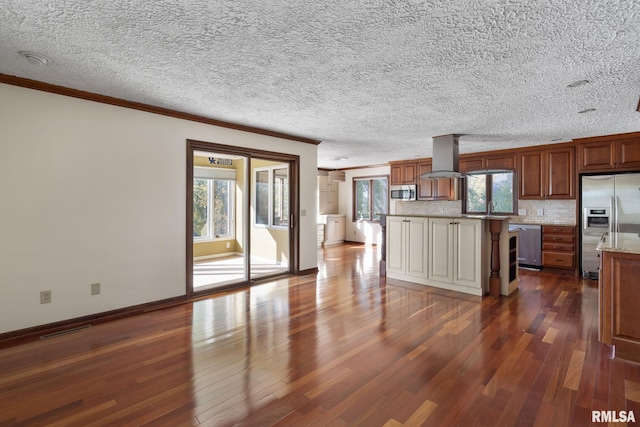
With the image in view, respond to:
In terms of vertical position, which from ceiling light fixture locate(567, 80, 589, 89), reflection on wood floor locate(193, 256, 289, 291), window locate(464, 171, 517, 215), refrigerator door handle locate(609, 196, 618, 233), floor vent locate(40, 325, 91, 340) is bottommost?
floor vent locate(40, 325, 91, 340)

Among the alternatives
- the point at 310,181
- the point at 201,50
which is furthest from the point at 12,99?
the point at 310,181

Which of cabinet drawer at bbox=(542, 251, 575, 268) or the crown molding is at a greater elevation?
the crown molding

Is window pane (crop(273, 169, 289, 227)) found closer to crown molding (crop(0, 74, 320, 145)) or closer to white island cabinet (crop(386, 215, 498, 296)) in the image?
crown molding (crop(0, 74, 320, 145))

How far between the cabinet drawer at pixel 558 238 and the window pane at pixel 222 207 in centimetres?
643

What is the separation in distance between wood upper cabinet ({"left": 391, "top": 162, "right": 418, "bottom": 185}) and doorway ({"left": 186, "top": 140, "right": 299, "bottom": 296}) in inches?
147

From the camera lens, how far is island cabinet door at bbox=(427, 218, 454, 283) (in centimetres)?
465

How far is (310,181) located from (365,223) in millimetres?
4413

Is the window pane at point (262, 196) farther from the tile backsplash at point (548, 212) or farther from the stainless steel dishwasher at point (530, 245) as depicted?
the tile backsplash at point (548, 212)

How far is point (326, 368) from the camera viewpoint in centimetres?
244

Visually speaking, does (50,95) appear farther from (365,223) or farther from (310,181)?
(365,223)

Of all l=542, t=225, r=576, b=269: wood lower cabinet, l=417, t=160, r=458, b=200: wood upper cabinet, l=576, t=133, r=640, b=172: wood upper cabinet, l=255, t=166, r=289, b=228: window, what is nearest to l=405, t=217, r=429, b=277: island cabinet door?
l=255, t=166, r=289, b=228: window

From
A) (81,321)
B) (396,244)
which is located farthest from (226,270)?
(396,244)
